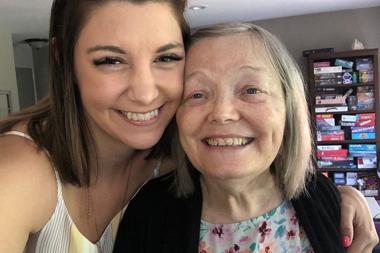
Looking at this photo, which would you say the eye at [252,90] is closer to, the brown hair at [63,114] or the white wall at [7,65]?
the brown hair at [63,114]

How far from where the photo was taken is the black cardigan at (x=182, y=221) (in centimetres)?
103

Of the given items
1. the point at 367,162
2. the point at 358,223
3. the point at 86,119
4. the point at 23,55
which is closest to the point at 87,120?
the point at 86,119

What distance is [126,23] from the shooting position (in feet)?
3.21

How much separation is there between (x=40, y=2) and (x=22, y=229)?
11.4ft

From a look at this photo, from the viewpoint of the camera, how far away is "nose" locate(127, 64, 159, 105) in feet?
3.28

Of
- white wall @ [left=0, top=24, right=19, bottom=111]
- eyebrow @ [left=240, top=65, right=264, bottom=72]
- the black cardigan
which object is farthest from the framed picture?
eyebrow @ [left=240, top=65, right=264, bottom=72]

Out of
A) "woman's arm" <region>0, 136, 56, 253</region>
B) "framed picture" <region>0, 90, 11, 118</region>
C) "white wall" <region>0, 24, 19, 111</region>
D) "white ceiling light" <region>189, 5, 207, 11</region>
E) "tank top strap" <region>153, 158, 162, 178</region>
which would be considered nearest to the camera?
"woman's arm" <region>0, 136, 56, 253</region>

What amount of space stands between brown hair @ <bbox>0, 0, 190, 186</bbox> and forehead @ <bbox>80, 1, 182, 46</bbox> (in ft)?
0.20

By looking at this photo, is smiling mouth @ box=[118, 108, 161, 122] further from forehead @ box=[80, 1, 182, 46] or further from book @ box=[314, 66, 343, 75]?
book @ box=[314, 66, 343, 75]

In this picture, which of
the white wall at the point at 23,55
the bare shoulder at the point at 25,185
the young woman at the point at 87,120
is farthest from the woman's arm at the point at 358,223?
the white wall at the point at 23,55

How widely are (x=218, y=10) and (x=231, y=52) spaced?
405 centimetres

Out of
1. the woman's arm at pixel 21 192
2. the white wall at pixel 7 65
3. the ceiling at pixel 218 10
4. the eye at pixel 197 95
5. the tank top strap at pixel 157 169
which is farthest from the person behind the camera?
the white wall at pixel 7 65

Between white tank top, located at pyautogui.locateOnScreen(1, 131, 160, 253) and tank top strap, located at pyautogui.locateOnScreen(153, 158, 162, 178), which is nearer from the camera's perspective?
white tank top, located at pyautogui.locateOnScreen(1, 131, 160, 253)

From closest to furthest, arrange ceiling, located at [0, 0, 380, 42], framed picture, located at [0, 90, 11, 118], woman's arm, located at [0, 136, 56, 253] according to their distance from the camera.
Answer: woman's arm, located at [0, 136, 56, 253] < ceiling, located at [0, 0, 380, 42] < framed picture, located at [0, 90, 11, 118]
